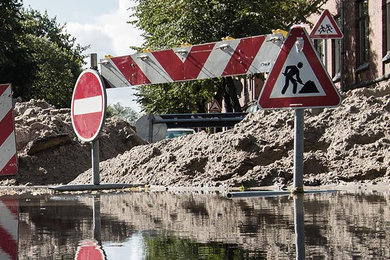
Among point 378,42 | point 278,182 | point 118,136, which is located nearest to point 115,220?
point 278,182

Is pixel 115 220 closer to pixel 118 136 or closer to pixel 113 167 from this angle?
pixel 113 167

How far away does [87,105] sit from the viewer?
475 inches

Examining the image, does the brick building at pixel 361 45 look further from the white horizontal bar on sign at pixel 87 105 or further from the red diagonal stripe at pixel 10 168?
the white horizontal bar on sign at pixel 87 105

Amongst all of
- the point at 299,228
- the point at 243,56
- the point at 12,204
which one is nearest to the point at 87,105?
the point at 243,56

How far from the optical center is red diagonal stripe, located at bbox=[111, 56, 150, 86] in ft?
45.3

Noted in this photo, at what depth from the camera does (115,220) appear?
7.25 m

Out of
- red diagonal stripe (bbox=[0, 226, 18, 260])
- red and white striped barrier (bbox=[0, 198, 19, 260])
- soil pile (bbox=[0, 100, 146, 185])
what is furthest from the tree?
red diagonal stripe (bbox=[0, 226, 18, 260])

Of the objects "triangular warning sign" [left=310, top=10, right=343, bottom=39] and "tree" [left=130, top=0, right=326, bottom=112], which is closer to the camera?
"triangular warning sign" [left=310, top=10, right=343, bottom=39]

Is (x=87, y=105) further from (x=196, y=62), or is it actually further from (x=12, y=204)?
(x=12, y=204)

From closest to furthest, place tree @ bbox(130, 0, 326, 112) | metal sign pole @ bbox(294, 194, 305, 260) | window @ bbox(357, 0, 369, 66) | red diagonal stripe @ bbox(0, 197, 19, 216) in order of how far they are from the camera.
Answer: metal sign pole @ bbox(294, 194, 305, 260) < red diagonal stripe @ bbox(0, 197, 19, 216) < window @ bbox(357, 0, 369, 66) < tree @ bbox(130, 0, 326, 112)

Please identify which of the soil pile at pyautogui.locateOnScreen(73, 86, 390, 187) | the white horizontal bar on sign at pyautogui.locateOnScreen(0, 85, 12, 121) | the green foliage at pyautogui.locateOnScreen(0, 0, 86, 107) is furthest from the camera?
the green foliage at pyautogui.locateOnScreen(0, 0, 86, 107)

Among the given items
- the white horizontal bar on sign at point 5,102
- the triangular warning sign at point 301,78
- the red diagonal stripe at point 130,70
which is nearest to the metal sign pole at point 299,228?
the triangular warning sign at point 301,78

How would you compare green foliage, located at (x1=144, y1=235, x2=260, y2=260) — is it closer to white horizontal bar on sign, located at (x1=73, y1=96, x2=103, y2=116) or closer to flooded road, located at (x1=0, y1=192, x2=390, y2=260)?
flooded road, located at (x1=0, y1=192, x2=390, y2=260)

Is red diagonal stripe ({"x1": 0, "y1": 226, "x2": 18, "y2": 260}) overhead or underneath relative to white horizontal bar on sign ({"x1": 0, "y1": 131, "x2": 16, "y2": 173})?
underneath
